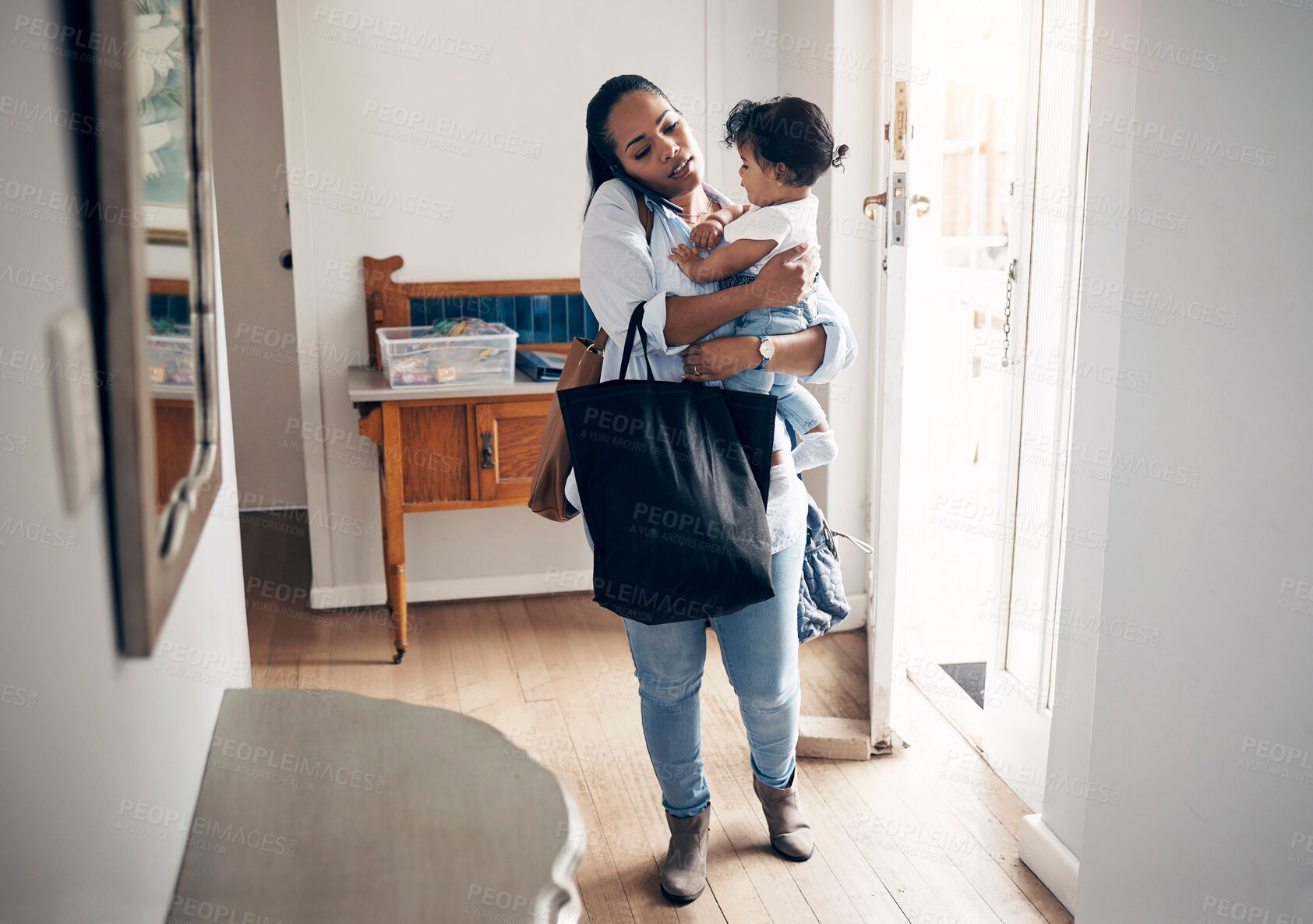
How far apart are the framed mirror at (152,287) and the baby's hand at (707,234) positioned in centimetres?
86

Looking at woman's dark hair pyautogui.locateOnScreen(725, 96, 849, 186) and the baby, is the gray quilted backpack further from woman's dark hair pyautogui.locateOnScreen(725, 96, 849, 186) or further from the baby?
woman's dark hair pyautogui.locateOnScreen(725, 96, 849, 186)

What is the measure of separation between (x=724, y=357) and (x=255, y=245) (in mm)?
3465

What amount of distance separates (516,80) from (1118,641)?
2.58 m

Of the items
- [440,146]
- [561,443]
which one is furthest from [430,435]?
[561,443]

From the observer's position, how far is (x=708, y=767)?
7.79 ft

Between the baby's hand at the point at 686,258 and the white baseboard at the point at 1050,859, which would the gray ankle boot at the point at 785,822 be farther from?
the baby's hand at the point at 686,258

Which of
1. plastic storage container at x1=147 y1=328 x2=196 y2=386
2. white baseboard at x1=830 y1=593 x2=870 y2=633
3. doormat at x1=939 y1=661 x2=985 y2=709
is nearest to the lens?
plastic storage container at x1=147 y1=328 x2=196 y2=386

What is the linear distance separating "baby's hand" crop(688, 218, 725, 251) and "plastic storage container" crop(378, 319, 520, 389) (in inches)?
55.7

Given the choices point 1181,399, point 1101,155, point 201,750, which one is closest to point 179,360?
point 201,750

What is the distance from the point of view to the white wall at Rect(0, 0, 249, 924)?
21.5 inches

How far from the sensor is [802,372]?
1735 millimetres

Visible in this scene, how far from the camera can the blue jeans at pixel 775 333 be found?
167 cm

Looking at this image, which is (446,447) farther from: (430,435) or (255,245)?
(255,245)

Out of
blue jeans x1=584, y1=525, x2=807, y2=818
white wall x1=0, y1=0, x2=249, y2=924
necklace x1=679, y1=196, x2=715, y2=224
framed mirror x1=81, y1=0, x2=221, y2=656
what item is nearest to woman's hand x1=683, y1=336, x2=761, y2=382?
necklace x1=679, y1=196, x2=715, y2=224
